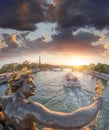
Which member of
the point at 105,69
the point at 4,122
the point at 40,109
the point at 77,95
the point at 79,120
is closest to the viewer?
the point at 79,120

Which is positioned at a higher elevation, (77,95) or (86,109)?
(86,109)

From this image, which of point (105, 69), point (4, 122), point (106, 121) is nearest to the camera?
point (4, 122)

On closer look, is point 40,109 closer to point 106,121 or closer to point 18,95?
point 18,95

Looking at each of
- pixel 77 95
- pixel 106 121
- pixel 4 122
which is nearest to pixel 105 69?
pixel 77 95

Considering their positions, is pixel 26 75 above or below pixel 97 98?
above

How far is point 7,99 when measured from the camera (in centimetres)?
194

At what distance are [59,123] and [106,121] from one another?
1781 cm

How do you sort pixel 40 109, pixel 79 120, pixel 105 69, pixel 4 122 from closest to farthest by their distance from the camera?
1. pixel 79 120
2. pixel 40 109
3. pixel 4 122
4. pixel 105 69

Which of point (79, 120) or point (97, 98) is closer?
point (79, 120)

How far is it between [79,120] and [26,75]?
532 millimetres

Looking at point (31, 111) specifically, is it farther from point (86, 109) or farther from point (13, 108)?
point (86, 109)

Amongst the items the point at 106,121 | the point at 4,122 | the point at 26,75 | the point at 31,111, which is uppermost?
the point at 26,75

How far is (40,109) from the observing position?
1.72 m

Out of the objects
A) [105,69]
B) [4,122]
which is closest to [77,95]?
[4,122]
